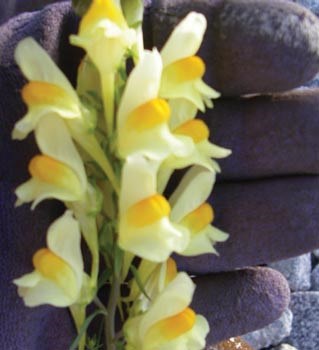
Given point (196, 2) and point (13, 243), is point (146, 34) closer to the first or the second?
point (196, 2)

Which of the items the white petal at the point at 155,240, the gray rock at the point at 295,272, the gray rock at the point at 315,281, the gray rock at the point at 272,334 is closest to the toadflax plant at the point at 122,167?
the white petal at the point at 155,240

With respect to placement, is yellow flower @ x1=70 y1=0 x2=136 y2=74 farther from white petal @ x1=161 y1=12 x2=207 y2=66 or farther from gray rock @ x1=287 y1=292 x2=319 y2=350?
gray rock @ x1=287 y1=292 x2=319 y2=350

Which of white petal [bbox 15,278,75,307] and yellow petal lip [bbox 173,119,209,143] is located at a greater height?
yellow petal lip [bbox 173,119,209,143]

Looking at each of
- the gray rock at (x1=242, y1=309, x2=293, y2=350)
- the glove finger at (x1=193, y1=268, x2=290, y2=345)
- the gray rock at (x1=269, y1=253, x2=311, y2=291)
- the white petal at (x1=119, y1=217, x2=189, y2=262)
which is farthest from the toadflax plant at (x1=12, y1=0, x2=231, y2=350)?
the gray rock at (x1=269, y1=253, x2=311, y2=291)

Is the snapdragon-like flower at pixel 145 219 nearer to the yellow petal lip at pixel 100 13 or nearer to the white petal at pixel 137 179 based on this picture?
the white petal at pixel 137 179

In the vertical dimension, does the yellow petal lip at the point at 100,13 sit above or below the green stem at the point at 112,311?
above

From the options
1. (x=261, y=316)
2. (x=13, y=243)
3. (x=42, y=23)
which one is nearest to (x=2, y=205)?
(x=13, y=243)
